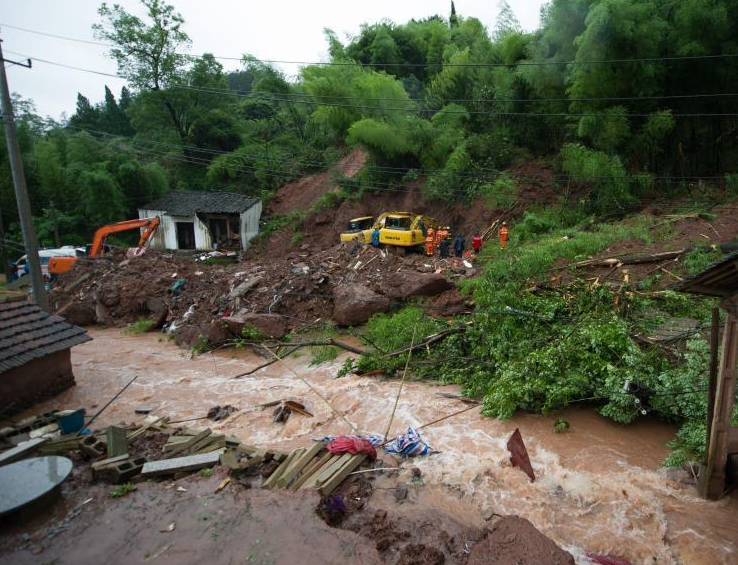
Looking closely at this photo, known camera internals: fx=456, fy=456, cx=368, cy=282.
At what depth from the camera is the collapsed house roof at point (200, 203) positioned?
26.5 metres

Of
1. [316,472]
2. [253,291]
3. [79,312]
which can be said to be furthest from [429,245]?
[79,312]

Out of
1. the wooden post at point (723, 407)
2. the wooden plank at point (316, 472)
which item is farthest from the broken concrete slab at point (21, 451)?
the wooden post at point (723, 407)

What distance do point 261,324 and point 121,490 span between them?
27.7 ft

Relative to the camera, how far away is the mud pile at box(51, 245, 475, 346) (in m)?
14.3

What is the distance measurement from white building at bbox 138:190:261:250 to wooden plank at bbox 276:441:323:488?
2133cm

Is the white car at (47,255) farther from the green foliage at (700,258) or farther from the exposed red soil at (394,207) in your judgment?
the green foliage at (700,258)

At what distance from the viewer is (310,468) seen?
21.4ft

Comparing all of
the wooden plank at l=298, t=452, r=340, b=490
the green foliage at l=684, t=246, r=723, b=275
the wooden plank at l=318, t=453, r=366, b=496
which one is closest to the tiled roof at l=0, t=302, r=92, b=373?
the wooden plank at l=298, t=452, r=340, b=490

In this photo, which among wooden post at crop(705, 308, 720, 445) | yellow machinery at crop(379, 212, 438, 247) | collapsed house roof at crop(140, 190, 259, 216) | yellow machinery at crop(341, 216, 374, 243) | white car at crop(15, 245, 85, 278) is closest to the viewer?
wooden post at crop(705, 308, 720, 445)

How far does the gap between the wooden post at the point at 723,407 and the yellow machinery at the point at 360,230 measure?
15687mm

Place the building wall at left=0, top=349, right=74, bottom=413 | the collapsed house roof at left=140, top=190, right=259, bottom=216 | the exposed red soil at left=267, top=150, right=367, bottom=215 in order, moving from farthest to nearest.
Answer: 1. the exposed red soil at left=267, top=150, right=367, bottom=215
2. the collapsed house roof at left=140, top=190, right=259, bottom=216
3. the building wall at left=0, top=349, right=74, bottom=413

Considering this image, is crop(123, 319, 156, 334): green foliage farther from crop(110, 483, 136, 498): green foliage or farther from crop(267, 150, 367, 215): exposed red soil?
crop(267, 150, 367, 215): exposed red soil

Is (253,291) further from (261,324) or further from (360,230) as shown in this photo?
(360,230)

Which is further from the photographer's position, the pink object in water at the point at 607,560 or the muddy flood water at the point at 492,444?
the muddy flood water at the point at 492,444
